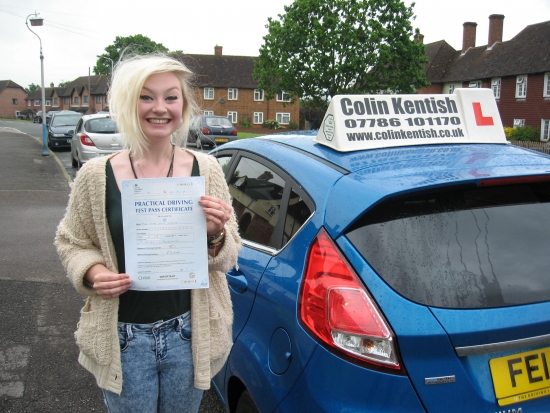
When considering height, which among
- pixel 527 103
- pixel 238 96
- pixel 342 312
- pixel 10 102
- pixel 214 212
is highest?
pixel 10 102

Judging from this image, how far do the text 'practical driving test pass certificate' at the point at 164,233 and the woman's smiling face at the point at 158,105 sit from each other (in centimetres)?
24

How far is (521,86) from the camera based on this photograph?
140 feet

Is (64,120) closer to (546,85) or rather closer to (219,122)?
(219,122)

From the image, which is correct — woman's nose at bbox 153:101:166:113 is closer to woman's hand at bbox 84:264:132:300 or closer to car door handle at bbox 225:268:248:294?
woman's hand at bbox 84:264:132:300

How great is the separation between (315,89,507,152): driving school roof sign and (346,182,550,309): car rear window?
670mm

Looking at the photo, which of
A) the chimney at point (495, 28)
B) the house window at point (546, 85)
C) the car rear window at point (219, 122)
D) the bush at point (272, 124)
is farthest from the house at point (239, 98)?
the car rear window at point (219, 122)

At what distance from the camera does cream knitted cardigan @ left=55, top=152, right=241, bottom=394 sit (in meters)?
1.86

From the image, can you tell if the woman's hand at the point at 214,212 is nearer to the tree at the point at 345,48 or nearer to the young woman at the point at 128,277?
the young woman at the point at 128,277

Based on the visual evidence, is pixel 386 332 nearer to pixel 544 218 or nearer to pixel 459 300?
pixel 459 300

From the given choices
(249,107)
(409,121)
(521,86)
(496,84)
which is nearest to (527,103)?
(521,86)

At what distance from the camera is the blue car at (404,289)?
174 cm

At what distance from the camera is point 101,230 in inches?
73.4

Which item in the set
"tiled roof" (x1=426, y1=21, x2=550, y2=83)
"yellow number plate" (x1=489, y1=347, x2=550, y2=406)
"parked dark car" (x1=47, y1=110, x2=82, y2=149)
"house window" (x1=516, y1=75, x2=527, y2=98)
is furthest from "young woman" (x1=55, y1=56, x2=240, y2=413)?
"house window" (x1=516, y1=75, x2=527, y2=98)

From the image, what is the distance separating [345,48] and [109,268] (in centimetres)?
3979
